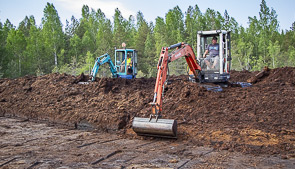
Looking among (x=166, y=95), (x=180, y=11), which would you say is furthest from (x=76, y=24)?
(x=166, y=95)

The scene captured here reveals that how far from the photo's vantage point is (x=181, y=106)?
Answer: 855cm

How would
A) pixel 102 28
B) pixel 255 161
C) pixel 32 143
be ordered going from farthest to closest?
pixel 102 28, pixel 32 143, pixel 255 161

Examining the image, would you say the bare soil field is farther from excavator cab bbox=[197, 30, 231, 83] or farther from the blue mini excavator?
the blue mini excavator

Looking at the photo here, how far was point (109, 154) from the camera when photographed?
570cm

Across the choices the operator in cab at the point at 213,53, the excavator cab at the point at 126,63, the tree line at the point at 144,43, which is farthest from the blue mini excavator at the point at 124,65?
the tree line at the point at 144,43

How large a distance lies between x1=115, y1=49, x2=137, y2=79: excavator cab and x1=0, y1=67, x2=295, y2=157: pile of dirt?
10.7 feet

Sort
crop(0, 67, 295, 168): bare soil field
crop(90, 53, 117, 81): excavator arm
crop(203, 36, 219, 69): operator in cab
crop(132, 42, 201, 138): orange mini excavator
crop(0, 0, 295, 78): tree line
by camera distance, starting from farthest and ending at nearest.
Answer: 1. crop(0, 0, 295, 78): tree line
2. crop(90, 53, 117, 81): excavator arm
3. crop(203, 36, 219, 69): operator in cab
4. crop(132, 42, 201, 138): orange mini excavator
5. crop(0, 67, 295, 168): bare soil field

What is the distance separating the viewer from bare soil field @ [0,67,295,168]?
6316mm

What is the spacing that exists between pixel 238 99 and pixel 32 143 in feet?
19.1

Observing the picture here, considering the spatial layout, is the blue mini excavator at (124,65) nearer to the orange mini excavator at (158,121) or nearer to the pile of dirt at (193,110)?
the pile of dirt at (193,110)

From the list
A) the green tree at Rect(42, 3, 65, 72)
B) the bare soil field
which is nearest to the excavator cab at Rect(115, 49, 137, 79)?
the bare soil field

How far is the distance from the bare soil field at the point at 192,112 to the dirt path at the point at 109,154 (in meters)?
0.32

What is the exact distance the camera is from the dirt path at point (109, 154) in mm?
5055

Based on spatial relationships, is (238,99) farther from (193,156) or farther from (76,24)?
(76,24)
